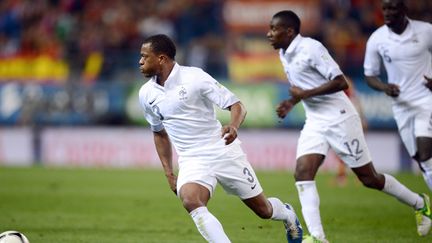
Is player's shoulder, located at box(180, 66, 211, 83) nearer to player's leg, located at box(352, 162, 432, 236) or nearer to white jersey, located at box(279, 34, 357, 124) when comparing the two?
white jersey, located at box(279, 34, 357, 124)

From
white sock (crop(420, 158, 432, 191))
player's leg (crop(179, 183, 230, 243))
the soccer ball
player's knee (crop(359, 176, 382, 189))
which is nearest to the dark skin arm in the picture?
player's knee (crop(359, 176, 382, 189))

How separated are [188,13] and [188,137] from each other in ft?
53.3

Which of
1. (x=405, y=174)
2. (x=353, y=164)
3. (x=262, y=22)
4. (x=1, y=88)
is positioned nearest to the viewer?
(x=353, y=164)

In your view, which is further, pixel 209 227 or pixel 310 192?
pixel 310 192

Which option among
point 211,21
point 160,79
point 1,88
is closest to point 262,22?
point 211,21

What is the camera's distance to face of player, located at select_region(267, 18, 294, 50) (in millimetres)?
9883

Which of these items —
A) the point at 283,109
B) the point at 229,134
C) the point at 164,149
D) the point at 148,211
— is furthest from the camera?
the point at 148,211

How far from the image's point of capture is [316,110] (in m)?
10.2

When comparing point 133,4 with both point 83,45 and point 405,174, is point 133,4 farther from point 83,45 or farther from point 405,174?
point 405,174

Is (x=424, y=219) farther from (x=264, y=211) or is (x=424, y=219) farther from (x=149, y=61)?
(x=149, y=61)

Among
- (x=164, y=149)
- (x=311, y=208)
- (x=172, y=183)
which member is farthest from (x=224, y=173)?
(x=311, y=208)

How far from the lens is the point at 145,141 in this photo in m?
23.8

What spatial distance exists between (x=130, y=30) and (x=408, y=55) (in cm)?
1508

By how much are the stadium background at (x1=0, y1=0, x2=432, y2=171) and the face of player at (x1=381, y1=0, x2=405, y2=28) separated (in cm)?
1102
